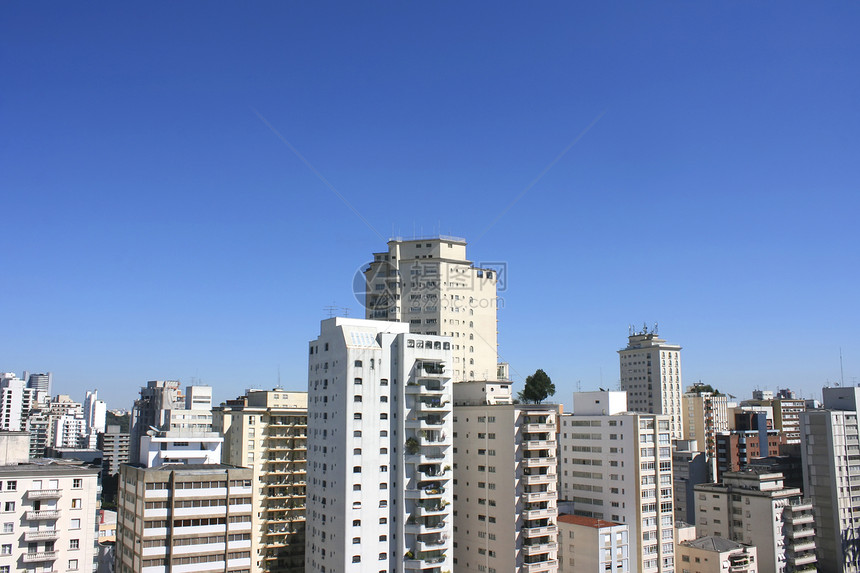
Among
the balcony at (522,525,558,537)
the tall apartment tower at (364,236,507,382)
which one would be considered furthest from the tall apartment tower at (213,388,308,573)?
the balcony at (522,525,558,537)

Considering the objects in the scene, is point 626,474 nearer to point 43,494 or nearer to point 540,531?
point 540,531

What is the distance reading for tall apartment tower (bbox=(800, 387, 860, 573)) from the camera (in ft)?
339

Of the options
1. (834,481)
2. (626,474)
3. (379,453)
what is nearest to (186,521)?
(379,453)

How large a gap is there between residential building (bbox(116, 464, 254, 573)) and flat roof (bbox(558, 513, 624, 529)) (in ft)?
122

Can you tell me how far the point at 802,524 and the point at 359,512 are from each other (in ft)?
231

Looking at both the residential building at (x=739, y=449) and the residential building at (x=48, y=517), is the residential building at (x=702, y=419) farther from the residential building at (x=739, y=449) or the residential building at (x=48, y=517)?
the residential building at (x=48, y=517)

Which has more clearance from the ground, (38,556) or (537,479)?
(537,479)

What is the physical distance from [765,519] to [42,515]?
299 feet

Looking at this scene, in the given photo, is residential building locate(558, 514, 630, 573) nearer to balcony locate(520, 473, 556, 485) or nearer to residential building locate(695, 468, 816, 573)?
balcony locate(520, 473, 556, 485)

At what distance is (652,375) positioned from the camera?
7077 inches

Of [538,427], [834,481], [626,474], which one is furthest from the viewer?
[834,481]

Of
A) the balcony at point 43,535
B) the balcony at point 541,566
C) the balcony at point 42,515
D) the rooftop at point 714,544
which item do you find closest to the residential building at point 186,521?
the balcony at point 43,535

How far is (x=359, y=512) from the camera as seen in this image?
215 feet

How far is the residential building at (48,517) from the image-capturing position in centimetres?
5669
